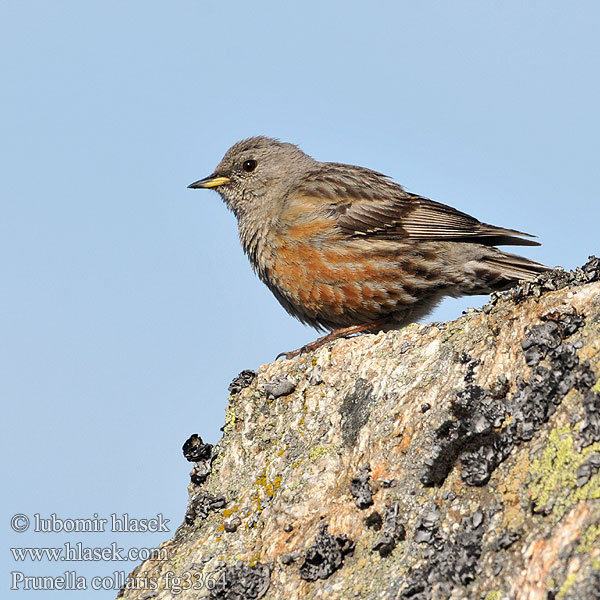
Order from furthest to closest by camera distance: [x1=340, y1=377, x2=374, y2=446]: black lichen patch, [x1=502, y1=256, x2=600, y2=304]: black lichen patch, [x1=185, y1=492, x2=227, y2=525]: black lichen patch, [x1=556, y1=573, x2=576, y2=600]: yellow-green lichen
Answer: [x1=185, y1=492, x2=227, y2=525]: black lichen patch
[x1=340, y1=377, x2=374, y2=446]: black lichen patch
[x1=502, y1=256, x2=600, y2=304]: black lichen patch
[x1=556, y1=573, x2=576, y2=600]: yellow-green lichen

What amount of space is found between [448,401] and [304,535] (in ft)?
3.10

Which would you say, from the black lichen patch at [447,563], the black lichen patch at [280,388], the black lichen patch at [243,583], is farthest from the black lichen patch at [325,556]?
the black lichen patch at [280,388]

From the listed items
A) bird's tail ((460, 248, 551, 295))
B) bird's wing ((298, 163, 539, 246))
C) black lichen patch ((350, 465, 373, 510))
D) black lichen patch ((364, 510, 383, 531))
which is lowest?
black lichen patch ((364, 510, 383, 531))

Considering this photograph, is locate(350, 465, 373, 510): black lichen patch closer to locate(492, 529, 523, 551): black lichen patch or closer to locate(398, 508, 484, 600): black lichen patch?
locate(398, 508, 484, 600): black lichen patch

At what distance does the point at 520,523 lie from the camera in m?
2.99

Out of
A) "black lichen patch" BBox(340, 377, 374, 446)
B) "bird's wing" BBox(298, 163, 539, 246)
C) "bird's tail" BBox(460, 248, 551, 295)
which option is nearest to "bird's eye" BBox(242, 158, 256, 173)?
"bird's wing" BBox(298, 163, 539, 246)

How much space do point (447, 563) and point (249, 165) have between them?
683cm

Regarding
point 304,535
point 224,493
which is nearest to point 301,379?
point 224,493

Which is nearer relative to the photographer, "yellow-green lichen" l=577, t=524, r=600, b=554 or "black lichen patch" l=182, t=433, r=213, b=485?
"yellow-green lichen" l=577, t=524, r=600, b=554

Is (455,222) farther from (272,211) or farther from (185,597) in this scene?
(185,597)

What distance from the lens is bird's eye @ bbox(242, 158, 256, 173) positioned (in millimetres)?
9300

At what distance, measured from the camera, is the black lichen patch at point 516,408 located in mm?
3303

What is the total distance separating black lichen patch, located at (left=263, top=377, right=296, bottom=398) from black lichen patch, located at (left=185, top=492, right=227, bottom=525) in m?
0.72

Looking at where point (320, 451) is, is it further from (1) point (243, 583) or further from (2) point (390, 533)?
(2) point (390, 533)
